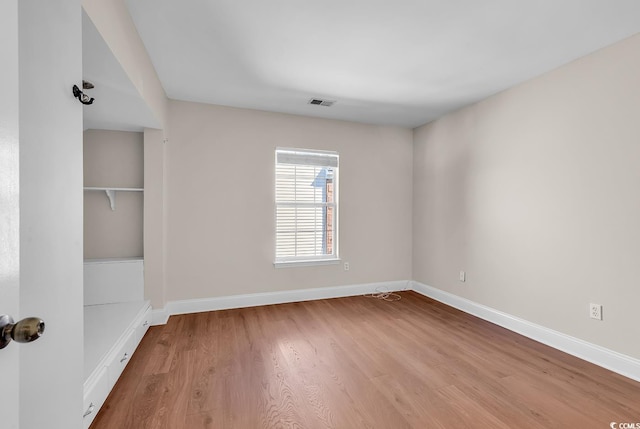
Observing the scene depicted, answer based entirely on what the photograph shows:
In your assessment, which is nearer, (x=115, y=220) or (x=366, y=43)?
(x=366, y=43)

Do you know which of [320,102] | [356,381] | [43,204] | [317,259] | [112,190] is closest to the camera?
[43,204]

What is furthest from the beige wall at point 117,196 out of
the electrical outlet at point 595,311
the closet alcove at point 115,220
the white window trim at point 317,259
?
the electrical outlet at point 595,311

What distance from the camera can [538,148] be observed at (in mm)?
2727

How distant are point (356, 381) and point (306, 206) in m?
2.37

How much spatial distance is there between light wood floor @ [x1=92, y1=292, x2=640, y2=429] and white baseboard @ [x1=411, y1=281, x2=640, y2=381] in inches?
3.6

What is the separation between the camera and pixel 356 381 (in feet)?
6.72

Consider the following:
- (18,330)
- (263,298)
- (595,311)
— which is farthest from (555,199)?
(18,330)

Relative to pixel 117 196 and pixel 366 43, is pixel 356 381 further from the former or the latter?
pixel 117 196

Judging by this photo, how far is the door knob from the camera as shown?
56 cm

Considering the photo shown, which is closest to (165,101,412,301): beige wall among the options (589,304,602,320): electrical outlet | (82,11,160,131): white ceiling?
(82,11,160,131): white ceiling

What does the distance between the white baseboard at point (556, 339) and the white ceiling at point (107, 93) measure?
3752 mm

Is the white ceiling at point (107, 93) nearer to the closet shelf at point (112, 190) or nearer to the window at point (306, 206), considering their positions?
the closet shelf at point (112, 190)

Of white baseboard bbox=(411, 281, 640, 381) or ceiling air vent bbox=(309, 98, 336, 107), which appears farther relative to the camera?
ceiling air vent bbox=(309, 98, 336, 107)

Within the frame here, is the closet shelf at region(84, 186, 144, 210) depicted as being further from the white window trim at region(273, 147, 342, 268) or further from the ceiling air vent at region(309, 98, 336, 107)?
the ceiling air vent at region(309, 98, 336, 107)
